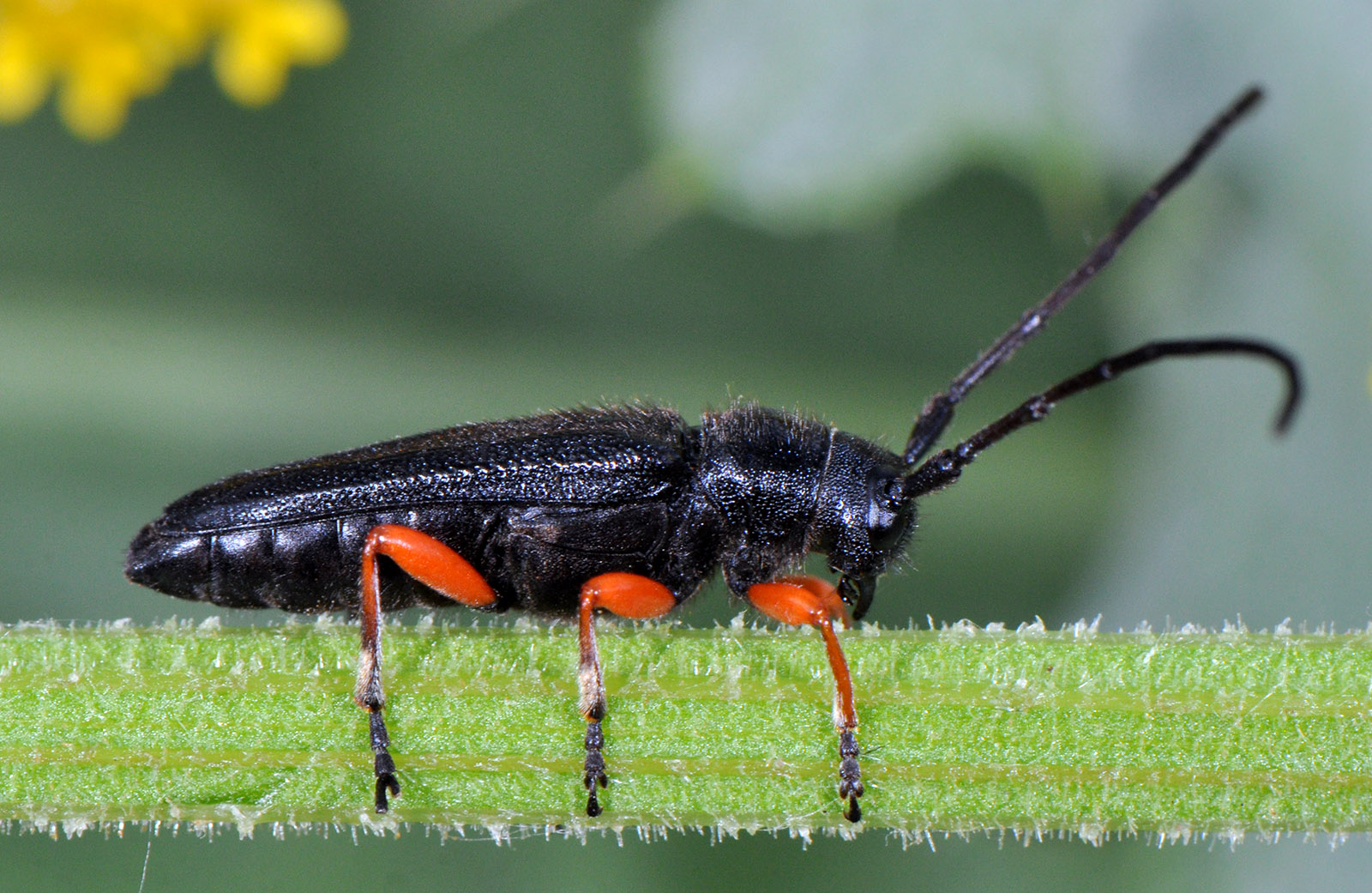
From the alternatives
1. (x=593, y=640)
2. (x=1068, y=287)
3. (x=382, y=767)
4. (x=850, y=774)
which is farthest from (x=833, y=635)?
(x=1068, y=287)

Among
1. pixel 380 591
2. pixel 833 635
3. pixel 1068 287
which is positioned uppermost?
pixel 1068 287

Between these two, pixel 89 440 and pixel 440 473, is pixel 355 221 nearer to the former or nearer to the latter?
pixel 89 440

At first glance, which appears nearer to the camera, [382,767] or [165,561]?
[382,767]

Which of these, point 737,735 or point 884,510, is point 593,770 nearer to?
point 737,735

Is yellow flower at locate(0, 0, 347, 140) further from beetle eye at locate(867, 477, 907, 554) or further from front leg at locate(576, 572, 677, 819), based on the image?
beetle eye at locate(867, 477, 907, 554)

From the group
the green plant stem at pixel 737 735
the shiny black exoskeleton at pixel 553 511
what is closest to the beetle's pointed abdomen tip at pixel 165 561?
the shiny black exoskeleton at pixel 553 511

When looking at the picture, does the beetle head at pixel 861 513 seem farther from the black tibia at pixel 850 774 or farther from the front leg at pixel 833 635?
the black tibia at pixel 850 774
